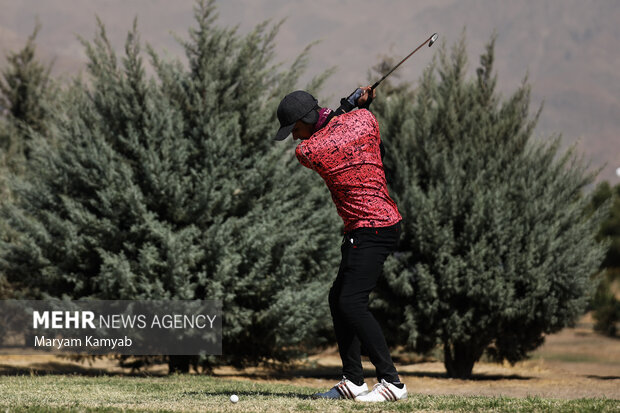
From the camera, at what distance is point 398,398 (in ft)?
17.3

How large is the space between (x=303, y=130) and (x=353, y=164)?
1.57 ft

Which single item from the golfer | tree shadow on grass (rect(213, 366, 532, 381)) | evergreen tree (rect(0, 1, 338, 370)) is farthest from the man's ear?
tree shadow on grass (rect(213, 366, 532, 381))

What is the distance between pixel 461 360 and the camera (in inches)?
482

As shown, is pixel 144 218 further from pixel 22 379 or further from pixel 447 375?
pixel 447 375

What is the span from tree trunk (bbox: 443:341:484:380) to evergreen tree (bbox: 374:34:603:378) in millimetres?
20

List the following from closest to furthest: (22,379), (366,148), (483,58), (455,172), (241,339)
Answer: (366,148) < (22,379) < (241,339) < (455,172) < (483,58)

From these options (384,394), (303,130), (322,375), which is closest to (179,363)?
(322,375)

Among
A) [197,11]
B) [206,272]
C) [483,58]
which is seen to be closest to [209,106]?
[197,11]

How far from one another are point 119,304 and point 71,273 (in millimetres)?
810

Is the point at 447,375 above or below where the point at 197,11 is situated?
below

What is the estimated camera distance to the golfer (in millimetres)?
5098

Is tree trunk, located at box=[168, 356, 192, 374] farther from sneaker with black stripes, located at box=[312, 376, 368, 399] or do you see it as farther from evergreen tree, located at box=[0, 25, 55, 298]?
evergreen tree, located at box=[0, 25, 55, 298]

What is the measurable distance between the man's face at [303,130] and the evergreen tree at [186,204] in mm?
4564

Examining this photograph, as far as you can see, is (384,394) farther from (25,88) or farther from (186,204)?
(25,88)
